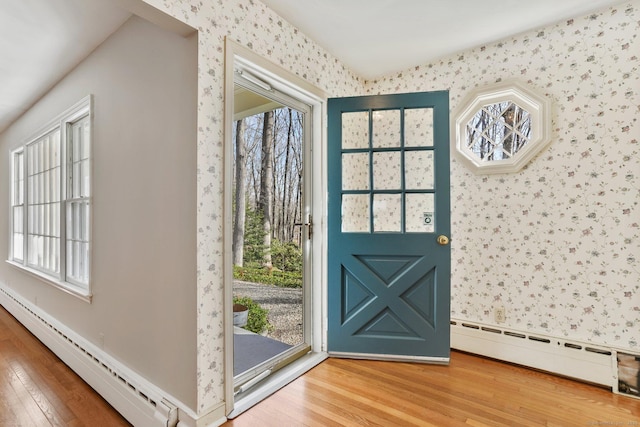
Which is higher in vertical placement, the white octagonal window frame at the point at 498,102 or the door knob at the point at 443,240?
the white octagonal window frame at the point at 498,102

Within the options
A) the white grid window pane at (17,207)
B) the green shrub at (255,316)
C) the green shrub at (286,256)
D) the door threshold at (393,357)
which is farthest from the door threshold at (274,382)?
the white grid window pane at (17,207)

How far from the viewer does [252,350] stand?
2471 millimetres

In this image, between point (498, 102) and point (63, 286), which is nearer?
point (498, 102)

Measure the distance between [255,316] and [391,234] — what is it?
59.5 inches

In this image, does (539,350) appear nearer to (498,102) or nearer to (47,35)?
(498,102)

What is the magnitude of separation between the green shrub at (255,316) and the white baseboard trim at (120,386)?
1094 mm

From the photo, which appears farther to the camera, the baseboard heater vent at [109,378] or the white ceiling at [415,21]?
the white ceiling at [415,21]

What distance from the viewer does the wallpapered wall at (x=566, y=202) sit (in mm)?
1921

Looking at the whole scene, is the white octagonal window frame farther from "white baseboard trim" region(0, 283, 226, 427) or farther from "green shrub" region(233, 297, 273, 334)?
"white baseboard trim" region(0, 283, 226, 427)

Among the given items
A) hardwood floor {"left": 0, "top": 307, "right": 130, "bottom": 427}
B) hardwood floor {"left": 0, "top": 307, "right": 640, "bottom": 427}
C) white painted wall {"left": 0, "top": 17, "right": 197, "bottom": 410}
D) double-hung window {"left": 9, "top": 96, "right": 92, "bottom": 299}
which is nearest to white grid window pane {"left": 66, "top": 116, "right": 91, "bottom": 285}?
double-hung window {"left": 9, "top": 96, "right": 92, "bottom": 299}

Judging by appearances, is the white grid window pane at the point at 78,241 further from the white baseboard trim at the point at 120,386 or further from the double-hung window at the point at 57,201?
the white baseboard trim at the point at 120,386

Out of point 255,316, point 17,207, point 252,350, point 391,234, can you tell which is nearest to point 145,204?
point 252,350

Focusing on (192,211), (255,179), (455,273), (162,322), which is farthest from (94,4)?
(455,273)

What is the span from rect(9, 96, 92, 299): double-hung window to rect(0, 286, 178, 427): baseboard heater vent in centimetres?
40
